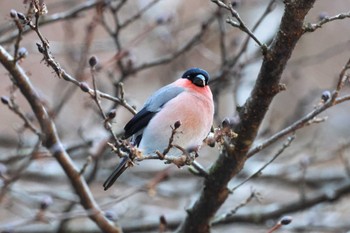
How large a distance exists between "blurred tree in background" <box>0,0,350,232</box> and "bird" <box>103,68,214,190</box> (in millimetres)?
68

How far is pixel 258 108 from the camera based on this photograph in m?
2.49

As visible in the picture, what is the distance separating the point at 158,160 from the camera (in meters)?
4.19

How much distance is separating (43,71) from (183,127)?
6.01 meters

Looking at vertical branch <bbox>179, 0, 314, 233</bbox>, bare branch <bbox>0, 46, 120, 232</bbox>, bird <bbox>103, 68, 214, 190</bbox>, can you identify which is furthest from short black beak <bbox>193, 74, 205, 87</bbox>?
bare branch <bbox>0, 46, 120, 232</bbox>

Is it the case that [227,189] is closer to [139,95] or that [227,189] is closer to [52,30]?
[139,95]

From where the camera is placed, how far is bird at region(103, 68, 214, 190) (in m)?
2.25

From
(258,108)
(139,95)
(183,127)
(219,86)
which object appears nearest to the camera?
(183,127)

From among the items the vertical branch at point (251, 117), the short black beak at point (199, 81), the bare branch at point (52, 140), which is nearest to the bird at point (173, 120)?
the short black beak at point (199, 81)

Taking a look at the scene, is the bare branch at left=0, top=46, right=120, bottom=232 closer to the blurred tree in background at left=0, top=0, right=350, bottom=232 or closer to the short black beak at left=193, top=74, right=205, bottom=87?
the blurred tree in background at left=0, top=0, right=350, bottom=232

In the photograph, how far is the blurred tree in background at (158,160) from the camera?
2334mm

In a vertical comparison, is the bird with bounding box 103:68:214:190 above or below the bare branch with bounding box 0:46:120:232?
below

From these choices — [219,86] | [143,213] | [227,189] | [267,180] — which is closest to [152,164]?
[143,213]

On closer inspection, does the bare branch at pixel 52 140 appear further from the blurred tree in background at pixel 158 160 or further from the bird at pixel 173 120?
the bird at pixel 173 120

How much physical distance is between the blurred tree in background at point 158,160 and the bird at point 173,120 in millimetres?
68
